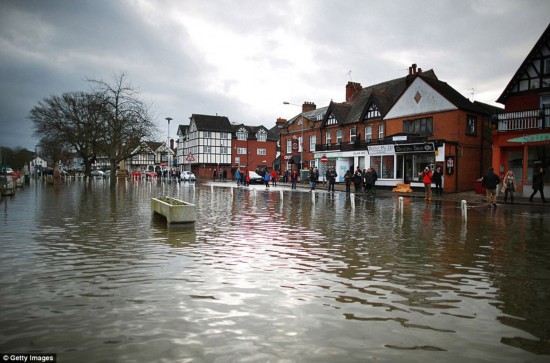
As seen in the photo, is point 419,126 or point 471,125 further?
point 419,126

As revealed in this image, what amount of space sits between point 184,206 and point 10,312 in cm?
691

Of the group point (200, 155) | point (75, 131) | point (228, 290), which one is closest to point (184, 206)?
point (228, 290)

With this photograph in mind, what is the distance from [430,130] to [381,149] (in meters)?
4.49

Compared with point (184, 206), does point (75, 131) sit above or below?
above

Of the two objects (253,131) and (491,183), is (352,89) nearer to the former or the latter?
(491,183)

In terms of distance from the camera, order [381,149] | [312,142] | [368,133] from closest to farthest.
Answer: [381,149] → [368,133] → [312,142]

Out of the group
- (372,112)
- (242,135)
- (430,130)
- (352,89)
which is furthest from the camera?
(242,135)

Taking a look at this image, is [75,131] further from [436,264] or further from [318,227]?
[436,264]

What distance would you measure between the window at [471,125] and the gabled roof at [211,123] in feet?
164

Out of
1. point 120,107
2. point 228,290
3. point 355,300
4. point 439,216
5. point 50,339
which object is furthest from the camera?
point 120,107

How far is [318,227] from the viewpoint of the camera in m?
11.5

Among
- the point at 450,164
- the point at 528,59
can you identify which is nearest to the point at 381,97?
the point at 450,164

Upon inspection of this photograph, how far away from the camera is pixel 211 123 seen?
7550 cm

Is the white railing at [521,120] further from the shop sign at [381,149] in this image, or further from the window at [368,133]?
→ the window at [368,133]
